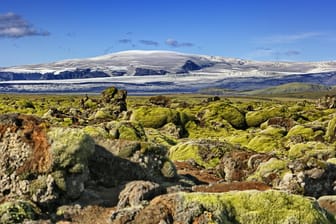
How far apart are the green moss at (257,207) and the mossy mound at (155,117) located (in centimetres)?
5859

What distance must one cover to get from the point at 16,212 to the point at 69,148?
3.65 metres

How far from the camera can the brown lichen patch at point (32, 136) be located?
861 inches

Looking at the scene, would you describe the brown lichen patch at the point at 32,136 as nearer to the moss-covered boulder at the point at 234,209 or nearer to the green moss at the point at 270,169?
the moss-covered boulder at the point at 234,209

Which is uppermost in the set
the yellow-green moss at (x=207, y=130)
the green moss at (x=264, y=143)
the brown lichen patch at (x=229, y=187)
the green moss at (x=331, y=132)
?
the brown lichen patch at (x=229, y=187)

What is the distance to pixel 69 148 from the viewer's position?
2225 cm

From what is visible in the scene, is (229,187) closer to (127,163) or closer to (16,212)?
(127,163)

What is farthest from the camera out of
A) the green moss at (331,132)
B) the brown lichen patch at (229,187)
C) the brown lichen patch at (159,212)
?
the green moss at (331,132)

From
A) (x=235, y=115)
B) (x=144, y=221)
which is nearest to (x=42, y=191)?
(x=144, y=221)

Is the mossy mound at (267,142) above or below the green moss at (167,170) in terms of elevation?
below

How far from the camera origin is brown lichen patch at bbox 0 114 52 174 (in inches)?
861

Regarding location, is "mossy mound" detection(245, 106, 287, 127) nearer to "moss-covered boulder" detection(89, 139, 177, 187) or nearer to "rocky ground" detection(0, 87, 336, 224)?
"rocky ground" detection(0, 87, 336, 224)

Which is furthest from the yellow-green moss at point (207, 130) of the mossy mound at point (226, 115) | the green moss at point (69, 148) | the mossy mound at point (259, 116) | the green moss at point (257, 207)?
the green moss at point (257, 207)

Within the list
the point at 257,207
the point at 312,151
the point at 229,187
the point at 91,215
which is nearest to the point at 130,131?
the point at 312,151

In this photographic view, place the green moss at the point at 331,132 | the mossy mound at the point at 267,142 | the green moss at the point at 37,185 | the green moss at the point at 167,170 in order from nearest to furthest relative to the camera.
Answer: the green moss at the point at 37,185 → the green moss at the point at 167,170 → the mossy mound at the point at 267,142 → the green moss at the point at 331,132
